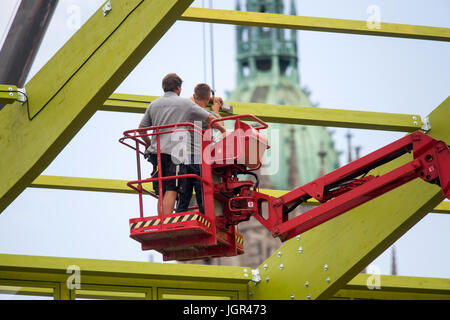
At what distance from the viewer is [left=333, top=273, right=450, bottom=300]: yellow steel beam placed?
1410cm

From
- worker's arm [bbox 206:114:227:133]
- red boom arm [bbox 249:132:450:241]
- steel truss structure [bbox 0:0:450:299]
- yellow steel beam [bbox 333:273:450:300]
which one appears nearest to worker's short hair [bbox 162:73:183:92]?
worker's arm [bbox 206:114:227:133]

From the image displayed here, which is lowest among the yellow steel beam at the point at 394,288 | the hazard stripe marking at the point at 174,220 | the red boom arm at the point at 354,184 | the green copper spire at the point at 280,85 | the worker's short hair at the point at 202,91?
the hazard stripe marking at the point at 174,220

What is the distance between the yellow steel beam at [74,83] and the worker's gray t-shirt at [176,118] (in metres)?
0.80

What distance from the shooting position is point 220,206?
10516 mm

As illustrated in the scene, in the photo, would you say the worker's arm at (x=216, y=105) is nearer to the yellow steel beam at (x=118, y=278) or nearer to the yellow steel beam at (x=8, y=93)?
the yellow steel beam at (x=8, y=93)

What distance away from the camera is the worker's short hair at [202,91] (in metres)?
10.7

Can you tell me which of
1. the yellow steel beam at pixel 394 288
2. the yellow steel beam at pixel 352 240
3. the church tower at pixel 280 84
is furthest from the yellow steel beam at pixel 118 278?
the church tower at pixel 280 84

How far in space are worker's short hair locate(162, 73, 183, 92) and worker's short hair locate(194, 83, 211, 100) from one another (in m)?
0.31

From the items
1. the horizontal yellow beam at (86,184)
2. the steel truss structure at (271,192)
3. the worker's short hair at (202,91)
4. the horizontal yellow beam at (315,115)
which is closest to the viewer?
the steel truss structure at (271,192)

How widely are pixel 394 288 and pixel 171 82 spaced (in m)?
5.51

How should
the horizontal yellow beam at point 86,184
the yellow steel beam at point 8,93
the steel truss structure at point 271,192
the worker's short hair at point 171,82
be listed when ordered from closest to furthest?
the steel truss structure at point 271,192
the yellow steel beam at point 8,93
the worker's short hair at point 171,82
the horizontal yellow beam at point 86,184
